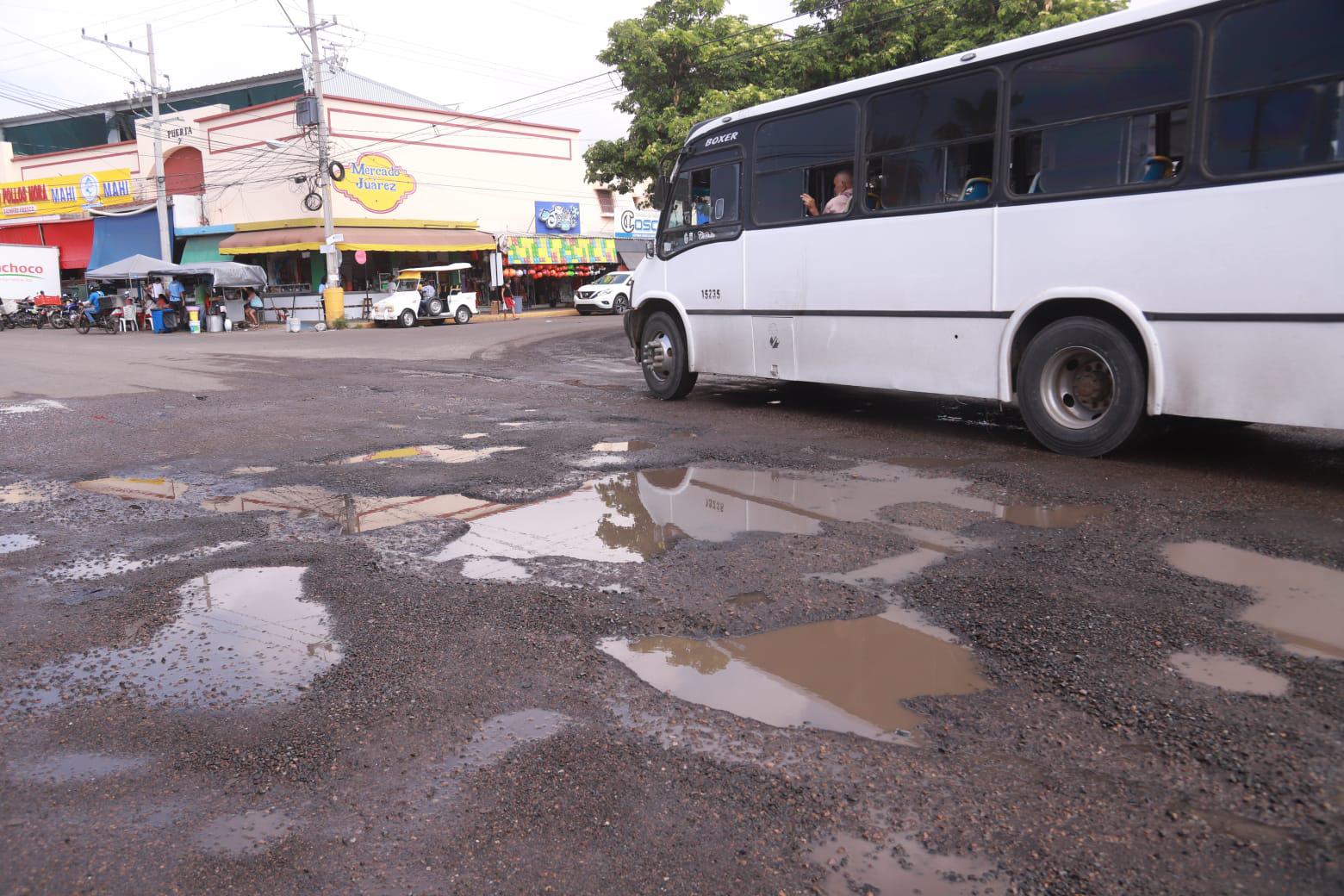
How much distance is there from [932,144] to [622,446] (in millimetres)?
3586

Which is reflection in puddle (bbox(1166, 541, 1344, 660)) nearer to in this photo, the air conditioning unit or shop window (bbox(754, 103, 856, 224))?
shop window (bbox(754, 103, 856, 224))

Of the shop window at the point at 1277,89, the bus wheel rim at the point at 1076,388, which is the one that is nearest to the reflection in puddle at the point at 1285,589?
the bus wheel rim at the point at 1076,388

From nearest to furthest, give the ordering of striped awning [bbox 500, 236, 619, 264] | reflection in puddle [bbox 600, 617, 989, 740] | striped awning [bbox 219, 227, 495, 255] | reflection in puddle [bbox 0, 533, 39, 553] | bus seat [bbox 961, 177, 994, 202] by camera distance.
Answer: reflection in puddle [bbox 600, 617, 989, 740]
reflection in puddle [bbox 0, 533, 39, 553]
bus seat [bbox 961, 177, 994, 202]
striped awning [bbox 219, 227, 495, 255]
striped awning [bbox 500, 236, 619, 264]

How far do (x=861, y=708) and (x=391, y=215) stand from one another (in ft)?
120

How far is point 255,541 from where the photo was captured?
17.7ft

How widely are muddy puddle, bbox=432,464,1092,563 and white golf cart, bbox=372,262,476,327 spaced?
2752 cm

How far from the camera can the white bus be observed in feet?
19.3

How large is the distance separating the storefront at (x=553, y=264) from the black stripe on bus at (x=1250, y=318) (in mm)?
35051

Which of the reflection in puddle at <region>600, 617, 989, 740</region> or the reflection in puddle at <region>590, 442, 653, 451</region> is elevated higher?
the reflection in puddle at <region>590, 442, 653, 451</region>

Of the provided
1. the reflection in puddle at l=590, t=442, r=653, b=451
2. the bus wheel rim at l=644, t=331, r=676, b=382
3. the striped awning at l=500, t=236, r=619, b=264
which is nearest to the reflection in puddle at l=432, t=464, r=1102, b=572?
the reflection in puddle at l=590, t=442, r=653, b=451

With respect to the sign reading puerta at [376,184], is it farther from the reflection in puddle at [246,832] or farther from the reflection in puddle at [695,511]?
the reflection in puddle at [246,832]

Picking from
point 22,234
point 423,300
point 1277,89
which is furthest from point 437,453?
point 22,234

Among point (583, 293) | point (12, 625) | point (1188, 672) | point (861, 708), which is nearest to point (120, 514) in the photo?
point (12, 625)

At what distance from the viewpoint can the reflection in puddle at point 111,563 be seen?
484cm
